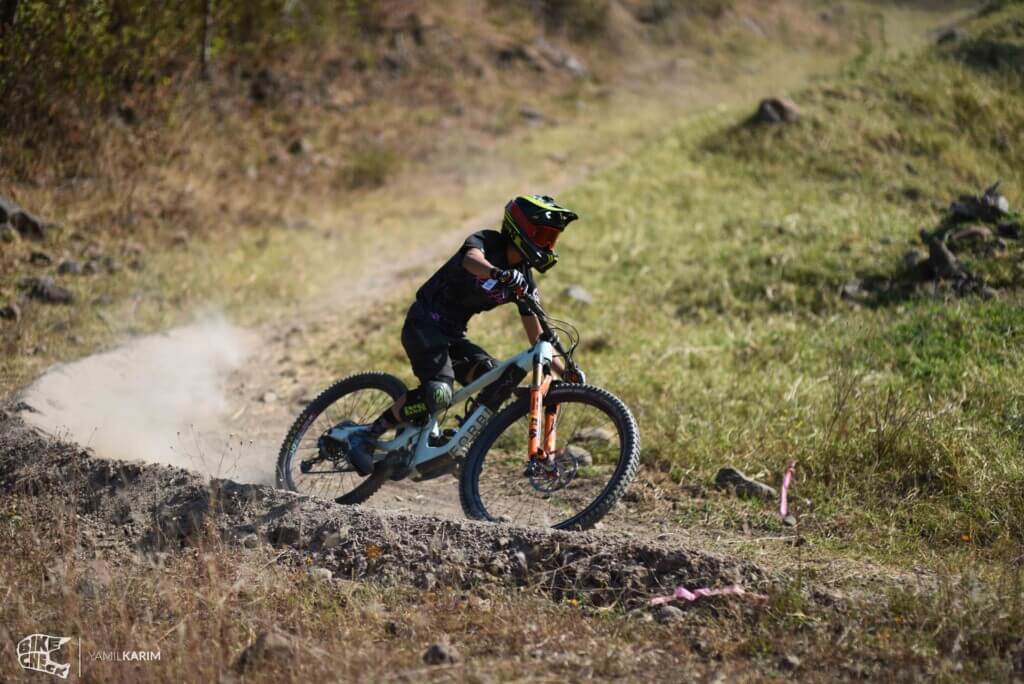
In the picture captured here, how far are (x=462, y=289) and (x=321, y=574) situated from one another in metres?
1.97

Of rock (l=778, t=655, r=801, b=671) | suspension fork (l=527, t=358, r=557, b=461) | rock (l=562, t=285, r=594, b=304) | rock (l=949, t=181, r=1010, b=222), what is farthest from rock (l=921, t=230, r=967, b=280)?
rock (l=778, t=655, r=801, b=671)

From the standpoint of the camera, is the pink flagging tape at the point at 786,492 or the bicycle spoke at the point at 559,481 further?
the pink flagging tape at the point at 786,492

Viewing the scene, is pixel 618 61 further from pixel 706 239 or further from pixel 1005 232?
pixel 1005 232

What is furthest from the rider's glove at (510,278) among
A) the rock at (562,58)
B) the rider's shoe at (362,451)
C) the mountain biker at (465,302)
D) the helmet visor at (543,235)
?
the rock at (562,58)

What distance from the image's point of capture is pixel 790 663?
13.5ft

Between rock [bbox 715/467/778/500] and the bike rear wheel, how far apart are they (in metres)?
2.39

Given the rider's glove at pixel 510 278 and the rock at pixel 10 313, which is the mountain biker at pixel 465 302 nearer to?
the rider's glove at pixel 510 278

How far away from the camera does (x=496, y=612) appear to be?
461cm

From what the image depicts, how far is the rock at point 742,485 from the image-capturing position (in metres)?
6.45

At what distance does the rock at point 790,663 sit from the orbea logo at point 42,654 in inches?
128

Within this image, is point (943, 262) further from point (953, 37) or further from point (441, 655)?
point (953, 37)

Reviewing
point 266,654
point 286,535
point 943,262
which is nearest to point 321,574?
point 286,535

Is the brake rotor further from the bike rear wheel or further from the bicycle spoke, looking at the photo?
the bike rear wheel

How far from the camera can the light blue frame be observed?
5.57m
